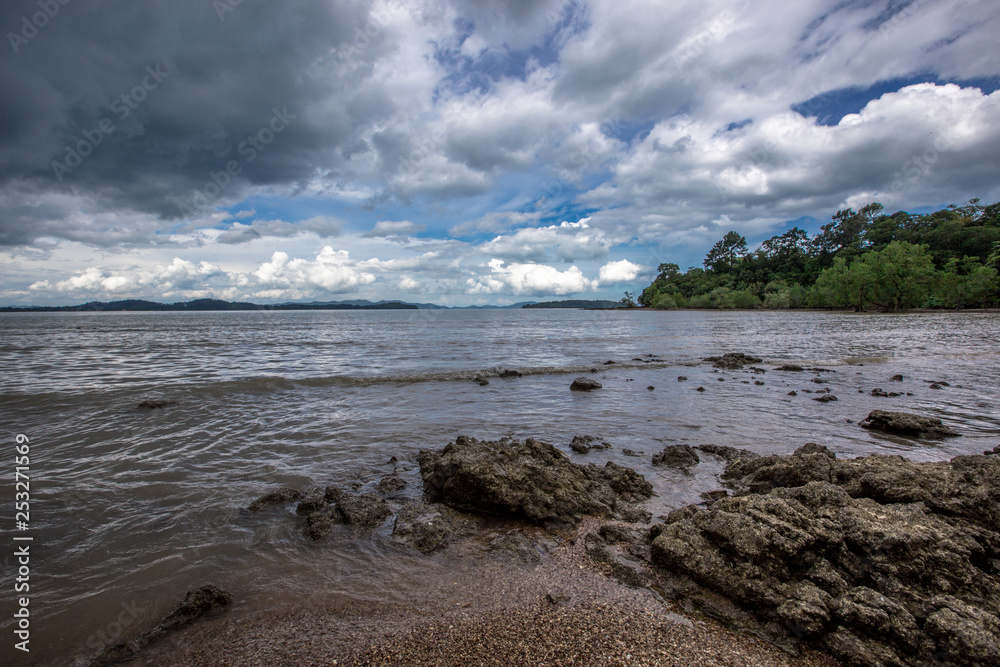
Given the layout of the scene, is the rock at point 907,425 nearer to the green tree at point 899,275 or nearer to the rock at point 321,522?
the rock at point 321,522

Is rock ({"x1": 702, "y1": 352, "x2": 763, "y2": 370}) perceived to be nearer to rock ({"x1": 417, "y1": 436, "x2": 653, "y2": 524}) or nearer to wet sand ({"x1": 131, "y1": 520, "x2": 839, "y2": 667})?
rock ({"x1": 417, "y1": 436, "x2": 653, "y2": 524})

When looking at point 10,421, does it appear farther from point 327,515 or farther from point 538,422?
point 538,422

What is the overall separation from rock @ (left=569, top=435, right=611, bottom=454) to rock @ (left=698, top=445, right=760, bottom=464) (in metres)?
2.14

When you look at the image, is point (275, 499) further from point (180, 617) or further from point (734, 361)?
point (734, 361)

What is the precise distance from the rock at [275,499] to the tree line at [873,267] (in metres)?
126

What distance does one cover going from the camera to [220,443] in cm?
1004

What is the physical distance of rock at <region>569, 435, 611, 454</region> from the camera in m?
9.34

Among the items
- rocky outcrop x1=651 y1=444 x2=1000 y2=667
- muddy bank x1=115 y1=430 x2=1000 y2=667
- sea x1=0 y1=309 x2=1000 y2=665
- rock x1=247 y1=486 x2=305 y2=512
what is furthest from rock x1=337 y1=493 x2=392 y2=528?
rocky outcrop x1=651 y1=444 x2=1000 y2=667

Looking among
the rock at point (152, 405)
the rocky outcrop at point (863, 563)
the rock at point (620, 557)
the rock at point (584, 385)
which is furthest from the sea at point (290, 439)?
the rocky outcrop at point (863, 563)

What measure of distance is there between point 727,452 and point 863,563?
4.86 metres

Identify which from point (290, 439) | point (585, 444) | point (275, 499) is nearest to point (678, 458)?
point (585, 444)

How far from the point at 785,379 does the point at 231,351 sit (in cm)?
3672

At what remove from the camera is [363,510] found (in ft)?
20.6

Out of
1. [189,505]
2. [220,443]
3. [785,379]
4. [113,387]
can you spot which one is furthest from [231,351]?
[785,379]
